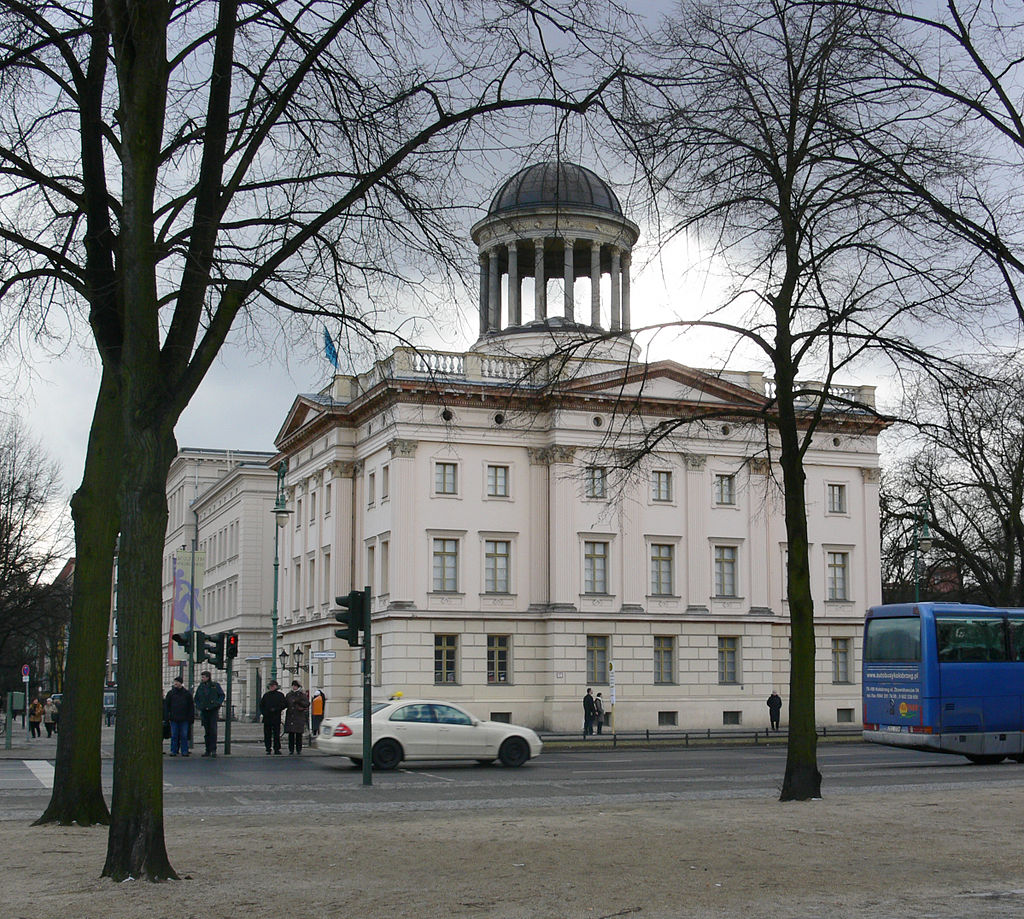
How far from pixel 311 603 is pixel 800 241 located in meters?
48.2

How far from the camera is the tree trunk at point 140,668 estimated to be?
10.8m

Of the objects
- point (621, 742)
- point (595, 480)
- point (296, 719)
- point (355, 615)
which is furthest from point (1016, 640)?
point (296, 719)

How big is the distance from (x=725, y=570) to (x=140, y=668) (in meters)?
50.1

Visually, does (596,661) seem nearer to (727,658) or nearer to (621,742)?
(727,658)

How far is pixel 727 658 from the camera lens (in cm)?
5916

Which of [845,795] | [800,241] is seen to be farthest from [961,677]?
[800,241]

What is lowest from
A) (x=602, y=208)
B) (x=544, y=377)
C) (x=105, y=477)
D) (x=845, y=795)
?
(x=845, y=795)

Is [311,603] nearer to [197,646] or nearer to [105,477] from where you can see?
[197,646]

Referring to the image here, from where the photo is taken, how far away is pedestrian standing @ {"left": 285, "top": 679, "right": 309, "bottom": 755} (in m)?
34.8

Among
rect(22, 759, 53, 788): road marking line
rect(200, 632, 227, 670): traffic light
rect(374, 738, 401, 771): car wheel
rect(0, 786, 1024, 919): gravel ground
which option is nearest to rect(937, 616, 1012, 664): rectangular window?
rect(374, 738, 401, 771): car wheel

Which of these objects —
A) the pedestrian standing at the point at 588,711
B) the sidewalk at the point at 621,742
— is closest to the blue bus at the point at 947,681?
the sidewalk at the point at 621,742

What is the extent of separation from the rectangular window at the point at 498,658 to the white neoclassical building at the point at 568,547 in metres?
0.08

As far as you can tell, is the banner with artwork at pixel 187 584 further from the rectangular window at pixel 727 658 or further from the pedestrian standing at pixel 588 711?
the rectangular window at pixel 727 658

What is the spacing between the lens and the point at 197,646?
35.6m
